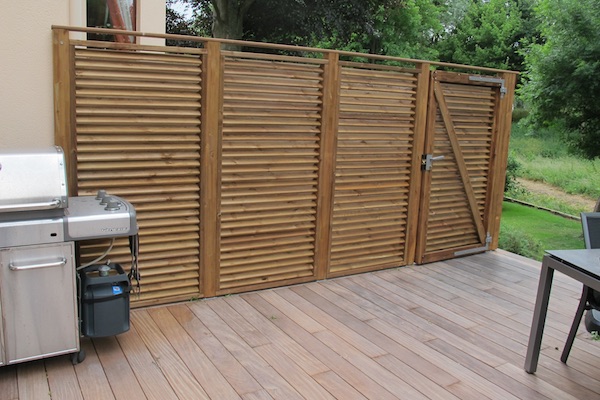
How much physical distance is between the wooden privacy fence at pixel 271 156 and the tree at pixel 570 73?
2167 mm

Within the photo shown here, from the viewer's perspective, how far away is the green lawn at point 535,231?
6832 millimetres

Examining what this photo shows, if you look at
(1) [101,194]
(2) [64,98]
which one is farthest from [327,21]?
(1) [101,194]

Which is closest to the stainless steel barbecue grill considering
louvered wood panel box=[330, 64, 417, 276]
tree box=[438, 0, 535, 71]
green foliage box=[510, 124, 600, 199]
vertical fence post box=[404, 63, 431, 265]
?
louvered wood panel box=[330, 64, 417, 276]

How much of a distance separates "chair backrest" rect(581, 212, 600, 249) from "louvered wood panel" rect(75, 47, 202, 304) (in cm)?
259

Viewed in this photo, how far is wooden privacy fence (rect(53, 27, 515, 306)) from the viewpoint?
12.0ft

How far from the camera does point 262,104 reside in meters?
4.23

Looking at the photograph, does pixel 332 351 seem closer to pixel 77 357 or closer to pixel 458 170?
pixel 77 357

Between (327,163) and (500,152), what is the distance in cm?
229

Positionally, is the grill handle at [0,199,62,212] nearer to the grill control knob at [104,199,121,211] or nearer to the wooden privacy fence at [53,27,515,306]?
the grill control knob at [104,199,121,211]

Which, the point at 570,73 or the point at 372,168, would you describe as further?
the point at 570,73

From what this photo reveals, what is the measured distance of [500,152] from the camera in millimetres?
5895

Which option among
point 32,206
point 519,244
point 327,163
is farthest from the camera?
point 519,244

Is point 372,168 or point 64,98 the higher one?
point 64,98

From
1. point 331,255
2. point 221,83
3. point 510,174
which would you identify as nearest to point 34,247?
point 221,83
